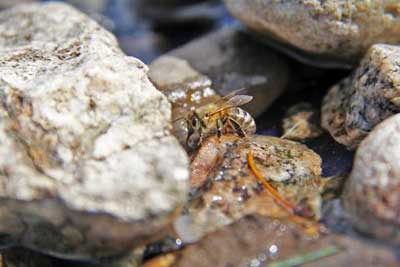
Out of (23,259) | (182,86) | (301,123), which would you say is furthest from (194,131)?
(23,259)

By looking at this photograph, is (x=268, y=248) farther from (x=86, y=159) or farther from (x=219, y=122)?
(x=219, y=122)

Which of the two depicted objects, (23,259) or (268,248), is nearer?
(268,248)

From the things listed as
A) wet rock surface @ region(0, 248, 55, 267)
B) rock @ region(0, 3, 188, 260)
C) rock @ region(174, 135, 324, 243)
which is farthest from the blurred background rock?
wet rock surface @ region(0, 248, 55, 267)

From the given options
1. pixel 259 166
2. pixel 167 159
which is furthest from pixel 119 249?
pixel 259 166

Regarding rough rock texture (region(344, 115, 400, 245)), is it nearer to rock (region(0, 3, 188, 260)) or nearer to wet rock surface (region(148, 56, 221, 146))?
rock (region(0, 3, 188, 260))

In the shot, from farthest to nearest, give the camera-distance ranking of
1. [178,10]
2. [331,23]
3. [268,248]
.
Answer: [178,10]
[331,23]
[268,248]

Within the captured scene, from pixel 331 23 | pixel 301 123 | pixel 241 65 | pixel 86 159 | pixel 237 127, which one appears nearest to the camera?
pixel 86 159

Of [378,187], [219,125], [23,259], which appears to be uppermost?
[378,187]
